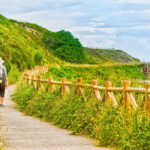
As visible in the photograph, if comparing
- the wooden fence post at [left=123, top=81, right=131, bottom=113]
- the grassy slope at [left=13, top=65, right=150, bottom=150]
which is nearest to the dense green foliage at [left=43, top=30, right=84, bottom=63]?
the grassy slope at [left=13, top=65, right=150, bottom=150]

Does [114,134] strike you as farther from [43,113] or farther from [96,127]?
[43,113]

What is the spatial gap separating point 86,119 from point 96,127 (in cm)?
112

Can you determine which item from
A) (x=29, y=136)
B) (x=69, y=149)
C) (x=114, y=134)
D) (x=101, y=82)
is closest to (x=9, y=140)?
(x=29, y=136)

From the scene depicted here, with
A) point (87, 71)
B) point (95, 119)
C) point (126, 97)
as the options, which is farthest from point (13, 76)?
point (87, 71)

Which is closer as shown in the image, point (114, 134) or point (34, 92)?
point (114, 134)

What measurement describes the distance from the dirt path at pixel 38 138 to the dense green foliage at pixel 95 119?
0.35 metres

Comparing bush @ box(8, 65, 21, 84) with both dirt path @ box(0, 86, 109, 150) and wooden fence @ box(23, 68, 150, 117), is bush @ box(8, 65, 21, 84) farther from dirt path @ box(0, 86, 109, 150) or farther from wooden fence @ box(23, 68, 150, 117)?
dirt path @ box(0, 86, 109, 150)

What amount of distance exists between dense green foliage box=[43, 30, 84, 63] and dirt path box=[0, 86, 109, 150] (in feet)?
300

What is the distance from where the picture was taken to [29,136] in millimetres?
10062

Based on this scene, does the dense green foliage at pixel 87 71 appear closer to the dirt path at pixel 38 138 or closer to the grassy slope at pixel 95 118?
the grassy slope at pixel 95 118

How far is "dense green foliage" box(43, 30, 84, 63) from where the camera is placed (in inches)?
4122

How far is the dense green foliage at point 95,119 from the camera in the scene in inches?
296

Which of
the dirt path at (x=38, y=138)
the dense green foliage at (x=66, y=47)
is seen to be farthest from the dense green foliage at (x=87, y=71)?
the dirt path at (x=38, y=138)

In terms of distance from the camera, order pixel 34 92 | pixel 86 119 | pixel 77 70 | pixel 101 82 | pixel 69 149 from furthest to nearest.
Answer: pixel 77 70, pixel 34 92, pixel 101 82, pixel 86 119, pixel 69 149
